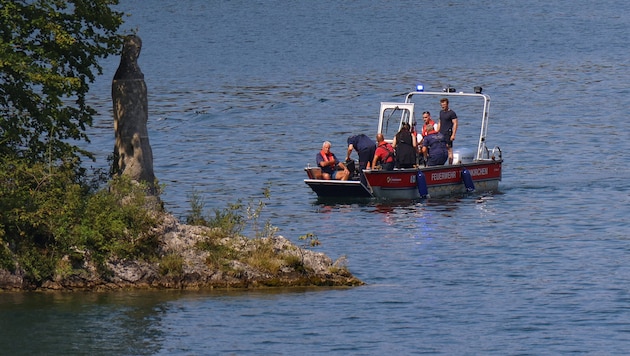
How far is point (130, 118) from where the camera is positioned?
24.0 meters

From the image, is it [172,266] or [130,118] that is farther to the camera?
[130,118]

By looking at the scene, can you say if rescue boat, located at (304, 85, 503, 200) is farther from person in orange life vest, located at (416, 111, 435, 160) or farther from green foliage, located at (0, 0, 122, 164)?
green foliage, located at (0, 0, 122, 164)

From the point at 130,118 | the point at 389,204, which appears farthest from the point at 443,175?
the point at 130,118

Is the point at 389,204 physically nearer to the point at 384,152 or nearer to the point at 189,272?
the point at 384,152

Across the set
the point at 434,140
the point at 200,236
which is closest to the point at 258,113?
the point at 434,140

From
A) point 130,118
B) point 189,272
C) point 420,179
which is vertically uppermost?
point 130,118

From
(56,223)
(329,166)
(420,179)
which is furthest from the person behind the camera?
(329,166)

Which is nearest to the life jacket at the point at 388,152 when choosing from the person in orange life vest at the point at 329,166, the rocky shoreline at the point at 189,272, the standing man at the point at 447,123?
the person in orange life vest at the point at 329,166

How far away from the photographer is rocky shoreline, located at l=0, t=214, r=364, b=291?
21.2 metres

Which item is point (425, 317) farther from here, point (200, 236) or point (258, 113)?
point (258, 113)

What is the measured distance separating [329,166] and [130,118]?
10.6 metres

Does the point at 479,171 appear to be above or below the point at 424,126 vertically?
below

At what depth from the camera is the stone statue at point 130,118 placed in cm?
2400

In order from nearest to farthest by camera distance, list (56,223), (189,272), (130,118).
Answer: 1. (56,223)
2. (189,272)
3. (130,118)
